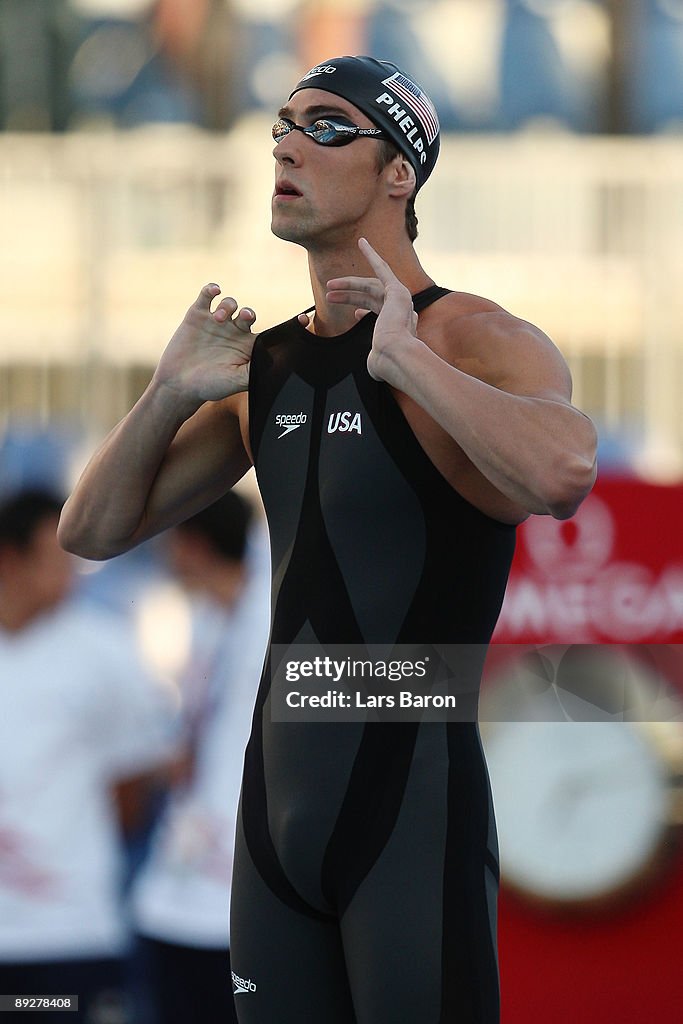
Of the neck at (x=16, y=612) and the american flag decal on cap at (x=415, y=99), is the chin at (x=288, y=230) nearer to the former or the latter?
the american flag decal on cap at (x=415, y=99)

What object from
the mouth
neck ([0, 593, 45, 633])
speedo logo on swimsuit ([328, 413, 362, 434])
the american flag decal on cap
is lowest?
speedo logo on swimsuit ([328, 413, 362, 434])

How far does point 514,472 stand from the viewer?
6.00 feet

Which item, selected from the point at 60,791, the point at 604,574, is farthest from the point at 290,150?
the point at 60,791

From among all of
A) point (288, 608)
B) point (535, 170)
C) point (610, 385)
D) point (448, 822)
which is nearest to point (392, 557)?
point (288, 608)

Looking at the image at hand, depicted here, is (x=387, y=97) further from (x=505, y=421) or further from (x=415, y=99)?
(x=505, y=421)

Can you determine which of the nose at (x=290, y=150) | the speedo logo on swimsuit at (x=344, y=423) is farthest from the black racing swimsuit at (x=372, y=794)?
the nose at (x=290, y=150)

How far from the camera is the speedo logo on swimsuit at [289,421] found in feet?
7.05

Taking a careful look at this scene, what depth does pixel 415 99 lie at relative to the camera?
2.27m

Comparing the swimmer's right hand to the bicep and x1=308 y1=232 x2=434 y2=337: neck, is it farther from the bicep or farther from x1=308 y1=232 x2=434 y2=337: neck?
the bicep

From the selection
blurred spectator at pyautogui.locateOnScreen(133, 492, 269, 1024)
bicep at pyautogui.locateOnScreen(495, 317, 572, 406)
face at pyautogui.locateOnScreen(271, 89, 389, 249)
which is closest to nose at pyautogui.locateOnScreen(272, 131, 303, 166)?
face at pyautogui.locateOnScreen(271, 89, 389, 249)

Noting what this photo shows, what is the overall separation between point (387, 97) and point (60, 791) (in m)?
2.17

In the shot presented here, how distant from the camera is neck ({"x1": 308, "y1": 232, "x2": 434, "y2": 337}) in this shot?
2182 mm

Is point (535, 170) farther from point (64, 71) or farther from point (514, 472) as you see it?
point (514, 472)

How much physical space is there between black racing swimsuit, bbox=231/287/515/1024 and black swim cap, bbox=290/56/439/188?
40 cm
